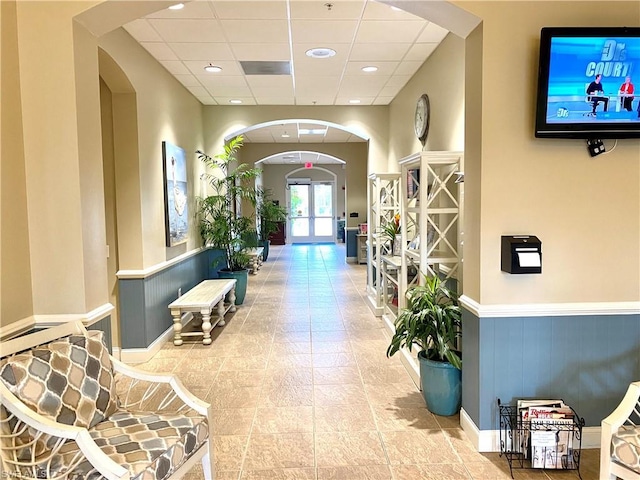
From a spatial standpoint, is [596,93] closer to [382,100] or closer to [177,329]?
[177,329]

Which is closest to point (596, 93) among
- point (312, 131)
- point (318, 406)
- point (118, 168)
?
point (318, 406)

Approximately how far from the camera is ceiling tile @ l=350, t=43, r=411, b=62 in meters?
4.45

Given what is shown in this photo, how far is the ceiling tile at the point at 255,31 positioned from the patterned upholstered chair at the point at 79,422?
9.10 ft

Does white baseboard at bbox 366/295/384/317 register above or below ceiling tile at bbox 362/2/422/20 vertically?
below

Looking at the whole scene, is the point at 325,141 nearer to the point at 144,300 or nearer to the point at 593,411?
the point at 144,300

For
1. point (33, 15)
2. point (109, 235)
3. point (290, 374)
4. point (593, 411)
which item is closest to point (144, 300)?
point (109, 235)

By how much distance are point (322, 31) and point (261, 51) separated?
794 millimetres

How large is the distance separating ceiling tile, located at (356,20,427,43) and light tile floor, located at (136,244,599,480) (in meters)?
2.95

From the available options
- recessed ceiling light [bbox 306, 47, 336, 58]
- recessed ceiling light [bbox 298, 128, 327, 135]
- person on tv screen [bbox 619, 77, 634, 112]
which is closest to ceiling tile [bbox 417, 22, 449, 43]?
→ recessed ceiling light [bbox 306, 47, 336, 58]

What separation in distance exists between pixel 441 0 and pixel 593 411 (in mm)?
2476

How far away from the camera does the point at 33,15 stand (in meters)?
2.42

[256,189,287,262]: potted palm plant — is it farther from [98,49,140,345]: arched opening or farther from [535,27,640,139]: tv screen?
[535,27,640,139]: tv screen

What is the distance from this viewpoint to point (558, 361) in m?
2.66

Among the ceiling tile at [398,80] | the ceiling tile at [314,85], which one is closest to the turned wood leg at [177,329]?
the ceiling tile at [314,85]
